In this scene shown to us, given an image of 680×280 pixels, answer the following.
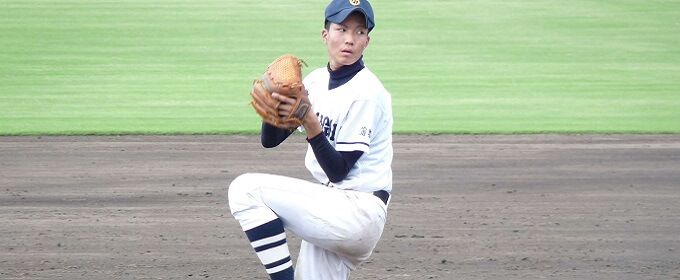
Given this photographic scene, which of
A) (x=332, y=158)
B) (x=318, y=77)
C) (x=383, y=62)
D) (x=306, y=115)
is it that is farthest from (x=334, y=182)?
(x=383, y=62)

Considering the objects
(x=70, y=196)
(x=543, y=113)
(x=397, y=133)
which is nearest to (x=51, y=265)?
(x=70, y=196)

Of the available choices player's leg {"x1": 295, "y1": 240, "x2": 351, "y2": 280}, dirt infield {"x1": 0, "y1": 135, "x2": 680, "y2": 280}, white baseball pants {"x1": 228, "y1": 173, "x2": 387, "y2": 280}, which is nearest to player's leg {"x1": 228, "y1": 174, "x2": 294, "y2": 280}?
white baseball pants {"x1": 228, "y1": 173, "x2": 387, "y2": 280}

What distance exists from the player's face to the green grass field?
6647mm

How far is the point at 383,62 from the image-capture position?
16.3m

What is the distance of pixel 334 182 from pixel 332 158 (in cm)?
19

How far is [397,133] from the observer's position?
1066 cm

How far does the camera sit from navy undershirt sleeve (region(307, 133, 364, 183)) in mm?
3834

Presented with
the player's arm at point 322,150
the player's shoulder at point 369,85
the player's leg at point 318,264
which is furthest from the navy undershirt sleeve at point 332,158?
the player's leg at point 318,264

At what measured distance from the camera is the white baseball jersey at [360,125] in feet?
13.1

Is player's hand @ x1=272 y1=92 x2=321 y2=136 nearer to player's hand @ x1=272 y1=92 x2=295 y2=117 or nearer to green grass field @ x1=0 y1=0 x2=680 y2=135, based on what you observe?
player's hand @ x1=272 y1=92 x2=295 y2=117

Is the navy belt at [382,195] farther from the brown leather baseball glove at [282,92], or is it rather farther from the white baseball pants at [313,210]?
the brown leather baseball glove at [282,92]

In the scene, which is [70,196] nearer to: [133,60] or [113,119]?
[113,119]

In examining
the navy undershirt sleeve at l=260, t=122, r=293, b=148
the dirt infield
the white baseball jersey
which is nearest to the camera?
the white baseball jersey

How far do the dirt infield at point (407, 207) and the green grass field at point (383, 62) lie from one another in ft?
3.67
